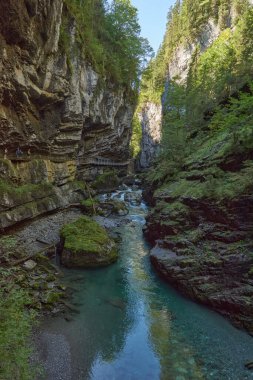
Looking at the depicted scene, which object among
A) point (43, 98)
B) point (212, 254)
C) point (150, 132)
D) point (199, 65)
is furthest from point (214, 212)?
point (150, 132)

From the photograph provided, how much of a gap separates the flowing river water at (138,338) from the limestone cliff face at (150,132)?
58.1m

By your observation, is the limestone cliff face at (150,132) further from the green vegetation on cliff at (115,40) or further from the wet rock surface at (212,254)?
the wet rock surface at (212,254)

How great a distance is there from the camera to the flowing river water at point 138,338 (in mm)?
10656

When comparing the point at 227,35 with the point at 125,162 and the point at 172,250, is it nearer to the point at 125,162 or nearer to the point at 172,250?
the point at 125,162

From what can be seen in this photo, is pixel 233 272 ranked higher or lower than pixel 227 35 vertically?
lower

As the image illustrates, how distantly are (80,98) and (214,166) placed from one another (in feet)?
51.1

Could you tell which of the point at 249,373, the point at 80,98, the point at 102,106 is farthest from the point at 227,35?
the point at 249,373

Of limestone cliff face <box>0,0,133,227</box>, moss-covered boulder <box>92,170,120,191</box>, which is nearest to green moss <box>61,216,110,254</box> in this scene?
limestone cliff face <box>0,0,133,227</box>

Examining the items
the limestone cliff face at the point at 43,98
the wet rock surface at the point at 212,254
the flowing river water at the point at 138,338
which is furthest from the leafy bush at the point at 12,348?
the limestone cliff face at the point at 43,98

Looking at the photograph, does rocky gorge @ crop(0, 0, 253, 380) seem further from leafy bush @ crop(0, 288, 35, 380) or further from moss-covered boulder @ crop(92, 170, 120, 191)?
moss-covered boulder @ crop(92, 170, 120, 191)

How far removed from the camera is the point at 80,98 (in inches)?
1190

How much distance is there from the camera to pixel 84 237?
21.5 meters

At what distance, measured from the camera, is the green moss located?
65.7 feet

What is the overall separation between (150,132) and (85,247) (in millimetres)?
61374
